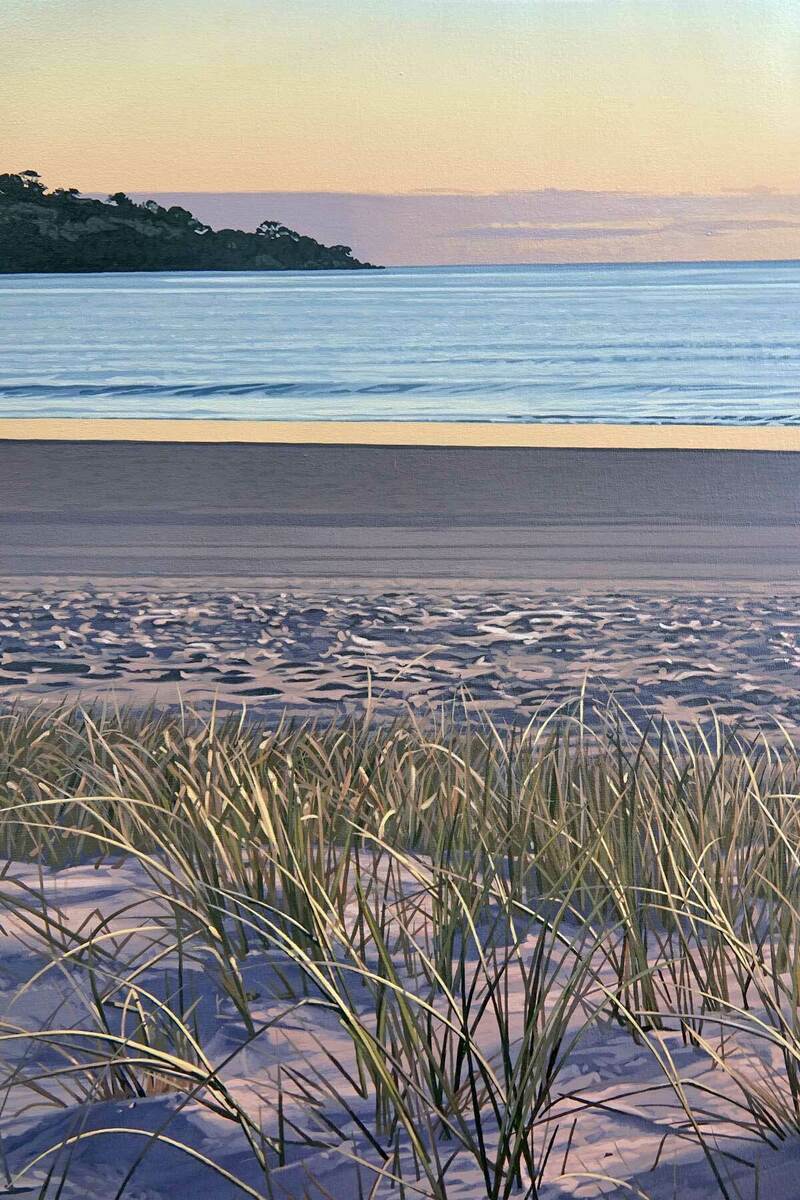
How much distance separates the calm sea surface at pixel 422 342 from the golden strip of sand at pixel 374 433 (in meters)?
0.10

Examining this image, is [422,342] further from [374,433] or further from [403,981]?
[403,981]

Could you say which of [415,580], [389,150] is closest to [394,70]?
[389,150]

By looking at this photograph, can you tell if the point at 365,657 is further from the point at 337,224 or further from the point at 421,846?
the point at 421,846

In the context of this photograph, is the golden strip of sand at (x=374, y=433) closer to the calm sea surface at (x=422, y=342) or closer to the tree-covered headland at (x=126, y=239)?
the calm sea surface at (x=422, y=342)

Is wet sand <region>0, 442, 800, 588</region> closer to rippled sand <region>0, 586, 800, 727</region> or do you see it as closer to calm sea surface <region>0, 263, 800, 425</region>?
rippled sand <region>0, 586, 800, 727</region>

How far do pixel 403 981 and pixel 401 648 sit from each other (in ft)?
7.50

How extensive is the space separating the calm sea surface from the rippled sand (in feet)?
2.12

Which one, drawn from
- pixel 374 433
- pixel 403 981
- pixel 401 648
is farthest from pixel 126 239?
pixel 403 981

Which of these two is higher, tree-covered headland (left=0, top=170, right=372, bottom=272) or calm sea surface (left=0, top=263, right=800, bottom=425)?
tree-covered headland (left=0, top=170, right=372, bottom=272)

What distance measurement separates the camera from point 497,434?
547 cm

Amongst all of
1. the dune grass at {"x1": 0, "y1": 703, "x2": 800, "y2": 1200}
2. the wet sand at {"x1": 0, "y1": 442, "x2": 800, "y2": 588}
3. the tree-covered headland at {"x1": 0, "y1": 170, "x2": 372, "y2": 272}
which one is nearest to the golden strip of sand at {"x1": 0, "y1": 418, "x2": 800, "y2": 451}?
the wet sand at {"x1": 0, "y1": 442, "x2": 800, "y2": 588}

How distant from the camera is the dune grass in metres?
0.98

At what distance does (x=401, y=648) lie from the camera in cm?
356

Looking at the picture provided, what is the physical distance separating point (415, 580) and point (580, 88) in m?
1.57
